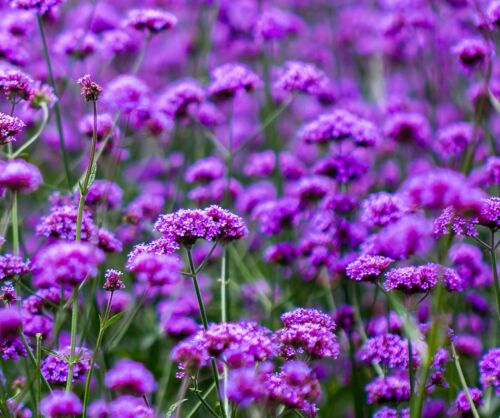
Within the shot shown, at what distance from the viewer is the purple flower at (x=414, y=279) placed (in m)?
2.29

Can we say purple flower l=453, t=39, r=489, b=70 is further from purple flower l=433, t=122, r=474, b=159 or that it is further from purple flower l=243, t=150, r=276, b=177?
purple flower l=243, t=150, r=276, b=177

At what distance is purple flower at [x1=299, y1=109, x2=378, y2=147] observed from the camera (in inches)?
136

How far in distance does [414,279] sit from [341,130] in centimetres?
129

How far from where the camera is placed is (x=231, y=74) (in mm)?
3783

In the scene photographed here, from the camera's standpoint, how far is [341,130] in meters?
3.46

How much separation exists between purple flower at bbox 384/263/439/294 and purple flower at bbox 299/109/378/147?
49.1 inches

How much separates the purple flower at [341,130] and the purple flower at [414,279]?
125 centimetres

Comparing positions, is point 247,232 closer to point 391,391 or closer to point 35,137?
point 391,391

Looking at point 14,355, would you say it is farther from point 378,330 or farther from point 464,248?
point 464,248

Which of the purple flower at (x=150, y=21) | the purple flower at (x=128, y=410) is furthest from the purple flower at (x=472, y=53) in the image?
the purple flower at (x=128, y=410)

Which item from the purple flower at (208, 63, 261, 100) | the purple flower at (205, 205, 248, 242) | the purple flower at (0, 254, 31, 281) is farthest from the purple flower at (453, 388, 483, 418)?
the purple flower at (208, 63, 261, 100)

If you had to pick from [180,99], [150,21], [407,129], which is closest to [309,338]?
[180,99]

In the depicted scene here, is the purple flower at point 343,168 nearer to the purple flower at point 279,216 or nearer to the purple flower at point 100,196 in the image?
the purple flower at point 279,216

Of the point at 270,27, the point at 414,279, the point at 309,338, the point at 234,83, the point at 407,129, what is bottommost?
the point at 309,338
